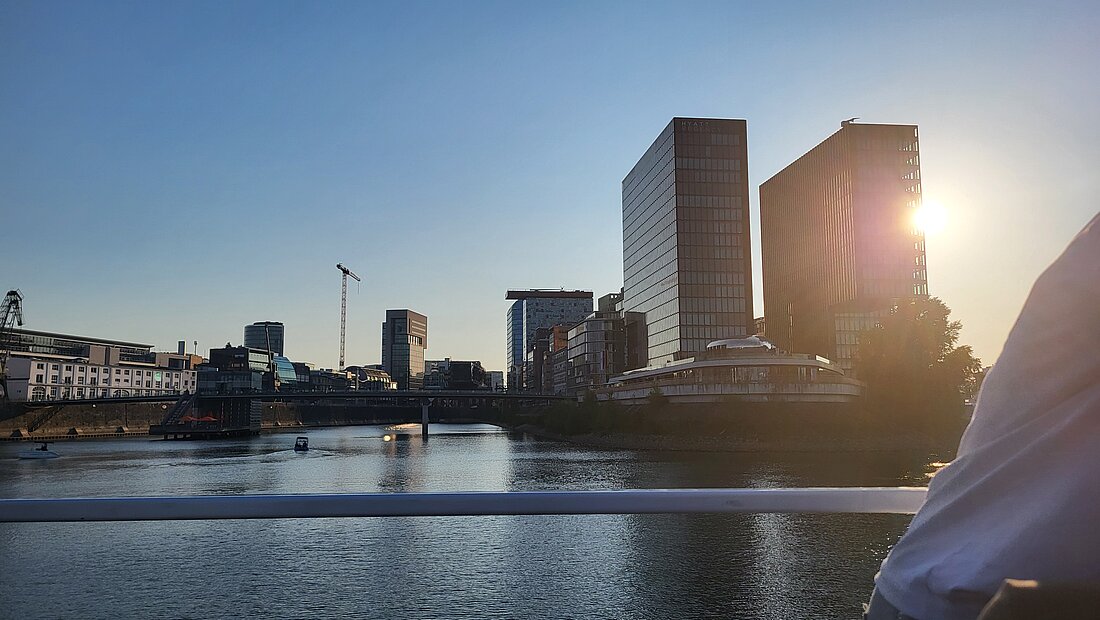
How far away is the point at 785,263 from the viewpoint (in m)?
159

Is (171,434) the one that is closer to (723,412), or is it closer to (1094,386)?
(723,412)

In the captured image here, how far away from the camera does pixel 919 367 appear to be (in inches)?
2776

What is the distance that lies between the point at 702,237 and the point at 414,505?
398 feet

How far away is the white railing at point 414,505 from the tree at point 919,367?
239 ft

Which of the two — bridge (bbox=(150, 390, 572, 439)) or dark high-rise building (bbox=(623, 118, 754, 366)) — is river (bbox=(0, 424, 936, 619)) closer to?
bridge (bbox=(150, 390, 572, 439))

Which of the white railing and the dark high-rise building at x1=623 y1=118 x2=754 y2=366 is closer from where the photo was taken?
the white railing

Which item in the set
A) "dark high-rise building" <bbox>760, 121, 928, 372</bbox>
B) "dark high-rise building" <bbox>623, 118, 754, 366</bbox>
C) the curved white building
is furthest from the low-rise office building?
"dark high-rise building" <bbox>760, 121, 928, 372</bbox>

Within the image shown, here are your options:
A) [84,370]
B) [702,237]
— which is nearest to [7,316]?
[84,370]

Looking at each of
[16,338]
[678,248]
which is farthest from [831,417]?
[16,338]

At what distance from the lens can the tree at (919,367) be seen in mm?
69375

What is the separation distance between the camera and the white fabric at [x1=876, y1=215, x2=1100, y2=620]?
1485 millimetres

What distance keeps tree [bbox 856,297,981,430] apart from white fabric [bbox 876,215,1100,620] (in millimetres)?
74464

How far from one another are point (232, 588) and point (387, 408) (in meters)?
183

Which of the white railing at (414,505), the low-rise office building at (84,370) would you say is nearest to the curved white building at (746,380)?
the white railing at (414,505)
